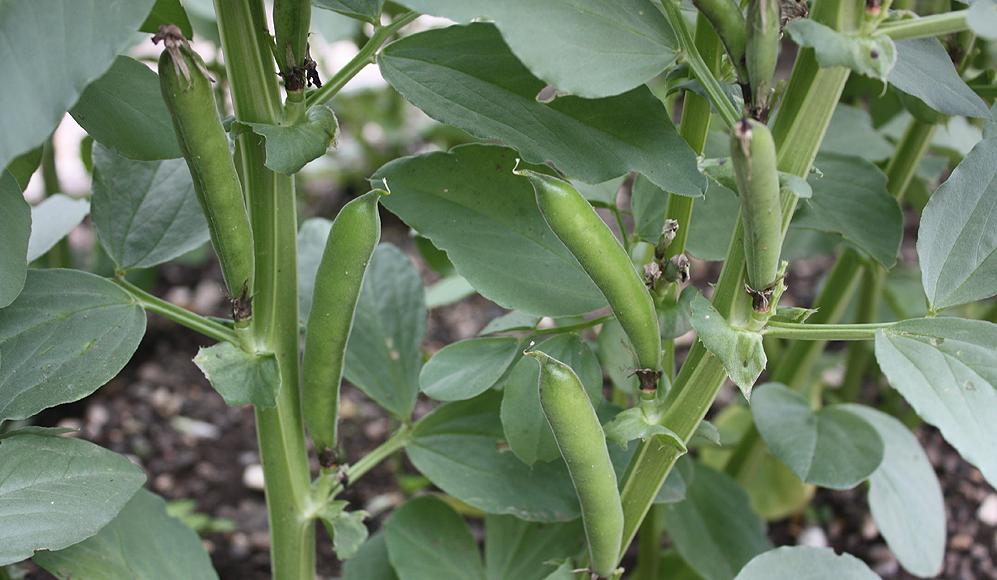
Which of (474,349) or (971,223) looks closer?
(971,223)

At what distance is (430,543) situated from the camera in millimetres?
966

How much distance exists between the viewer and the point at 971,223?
0.72m

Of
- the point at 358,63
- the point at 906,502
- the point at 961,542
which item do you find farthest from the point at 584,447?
the point at 961,542

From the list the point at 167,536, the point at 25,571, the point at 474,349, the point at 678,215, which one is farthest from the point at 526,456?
the point at 25,571

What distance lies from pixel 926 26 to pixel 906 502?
0.66 m

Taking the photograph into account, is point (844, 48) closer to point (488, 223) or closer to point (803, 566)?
point (488, 223)

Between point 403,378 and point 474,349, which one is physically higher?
point 474,349

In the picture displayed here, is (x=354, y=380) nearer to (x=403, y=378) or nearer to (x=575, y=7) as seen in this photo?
(x=403, y=378)

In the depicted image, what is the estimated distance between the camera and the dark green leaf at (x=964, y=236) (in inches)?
28.0

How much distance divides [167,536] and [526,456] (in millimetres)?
340

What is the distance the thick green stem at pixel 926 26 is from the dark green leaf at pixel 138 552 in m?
0.70

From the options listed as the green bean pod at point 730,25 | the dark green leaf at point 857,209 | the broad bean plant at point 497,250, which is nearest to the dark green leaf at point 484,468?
the broad bean plant at point 497,250

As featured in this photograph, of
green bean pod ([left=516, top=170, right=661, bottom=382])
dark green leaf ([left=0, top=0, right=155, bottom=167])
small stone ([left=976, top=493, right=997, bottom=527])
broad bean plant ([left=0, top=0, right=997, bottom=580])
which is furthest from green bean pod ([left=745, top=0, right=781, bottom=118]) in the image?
small stone ([left=976, top=493, right=997, bottom=527])

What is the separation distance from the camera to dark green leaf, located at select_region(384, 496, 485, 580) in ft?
3.10
